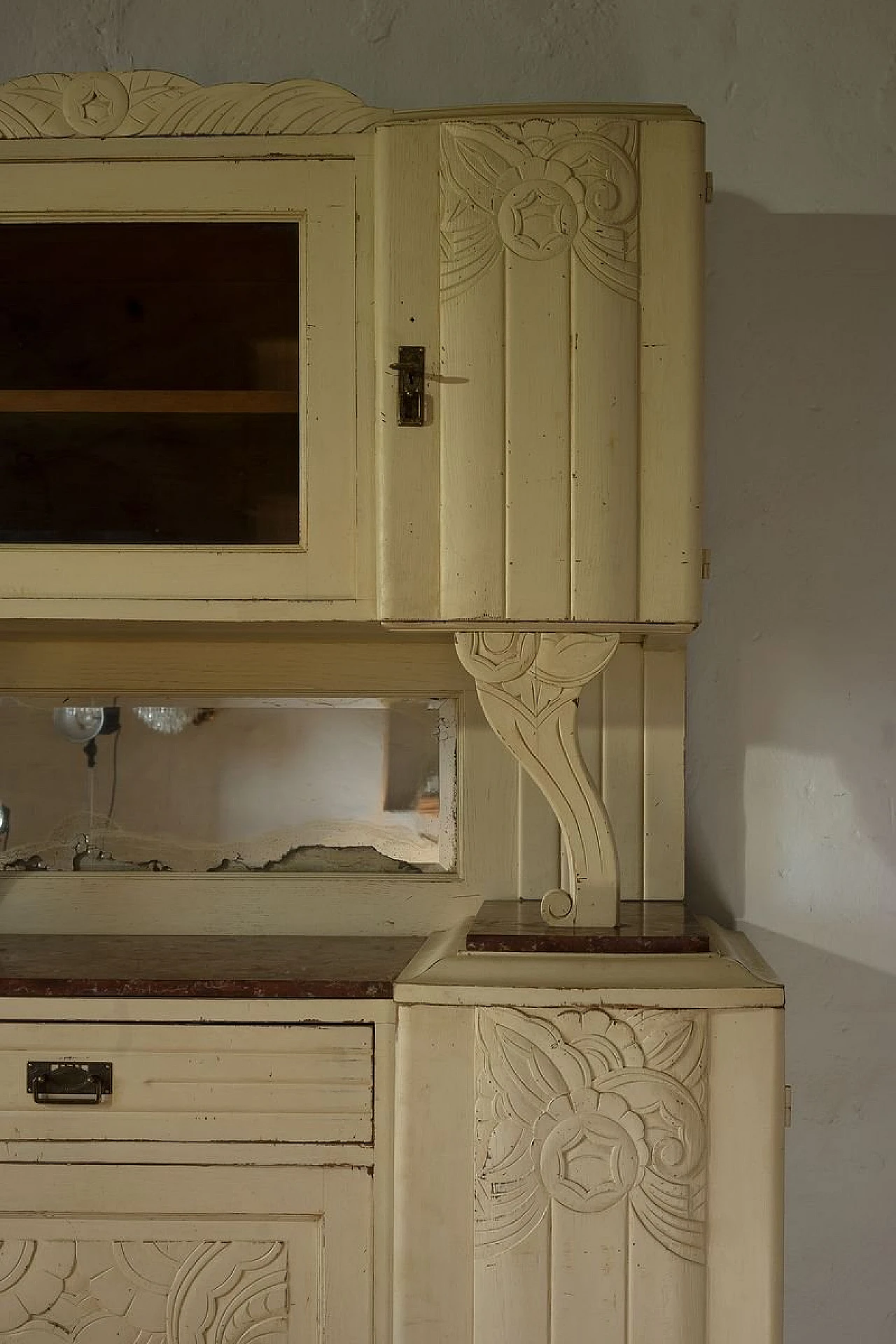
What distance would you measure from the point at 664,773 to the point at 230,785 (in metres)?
0.63

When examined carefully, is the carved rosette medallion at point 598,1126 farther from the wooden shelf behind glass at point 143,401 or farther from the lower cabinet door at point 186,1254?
the wooden shelf behind glass at point 143,401

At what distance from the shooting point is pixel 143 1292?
4.14 feet

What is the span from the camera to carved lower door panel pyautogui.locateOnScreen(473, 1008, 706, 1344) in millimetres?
1185

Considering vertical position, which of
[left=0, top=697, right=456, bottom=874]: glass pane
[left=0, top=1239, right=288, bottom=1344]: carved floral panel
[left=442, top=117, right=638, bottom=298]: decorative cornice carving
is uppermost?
[left=442, top=117, right=638, bottom=298]: decorative cornice carving

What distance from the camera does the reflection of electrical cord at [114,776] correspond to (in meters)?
1.62

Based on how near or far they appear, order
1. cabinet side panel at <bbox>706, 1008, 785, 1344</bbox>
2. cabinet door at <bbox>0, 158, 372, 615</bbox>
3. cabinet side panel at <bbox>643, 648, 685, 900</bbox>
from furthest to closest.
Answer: cabinet side panel at <bbox>643, 648, 685, 900</bbox> → cabinet door at <bbox>0, 158, 372, 615</bbox> → cabinet side panel at <bbox>706, 1008, 785, 1344</bbox>

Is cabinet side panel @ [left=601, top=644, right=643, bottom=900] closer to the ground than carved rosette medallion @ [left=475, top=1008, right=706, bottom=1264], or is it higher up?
higher up

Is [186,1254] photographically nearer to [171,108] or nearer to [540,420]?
[540,420]

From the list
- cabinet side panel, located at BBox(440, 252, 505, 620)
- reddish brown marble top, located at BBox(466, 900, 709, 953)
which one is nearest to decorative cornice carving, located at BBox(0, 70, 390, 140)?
cabinet side panel, located at BBox(440, 252, 505, 620)

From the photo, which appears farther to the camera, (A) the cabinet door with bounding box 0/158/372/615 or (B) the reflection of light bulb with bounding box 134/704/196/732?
(B) the reflection of light bulb with bounding box 134/704/196/732

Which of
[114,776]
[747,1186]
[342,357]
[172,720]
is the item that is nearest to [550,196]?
[342,357]

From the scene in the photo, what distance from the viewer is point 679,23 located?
5.44 feet

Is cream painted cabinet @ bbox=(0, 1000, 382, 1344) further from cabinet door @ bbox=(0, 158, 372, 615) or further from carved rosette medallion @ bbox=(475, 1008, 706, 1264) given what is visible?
cabinet door @ bbox=(0, 158, 372, 615)

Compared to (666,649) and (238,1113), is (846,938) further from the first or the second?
(238,1113)
